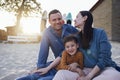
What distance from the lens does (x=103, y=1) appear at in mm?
28094

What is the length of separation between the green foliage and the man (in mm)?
31411

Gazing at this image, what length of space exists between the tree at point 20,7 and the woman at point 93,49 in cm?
3208

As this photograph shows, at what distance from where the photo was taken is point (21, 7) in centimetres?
3656

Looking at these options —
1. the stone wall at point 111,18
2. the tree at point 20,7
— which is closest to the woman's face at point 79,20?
the stone wall at point 111,18

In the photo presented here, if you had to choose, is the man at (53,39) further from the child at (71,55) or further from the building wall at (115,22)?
the building wall at (115,22)

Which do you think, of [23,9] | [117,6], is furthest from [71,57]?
[23,9]

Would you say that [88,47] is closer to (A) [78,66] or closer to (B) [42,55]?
(A) [78,66]

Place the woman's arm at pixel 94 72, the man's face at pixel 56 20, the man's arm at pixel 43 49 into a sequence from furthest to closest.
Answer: the man's arm at pixel 43 49 < the man's face at pixel 56 20 < the woman's arm at pixel 94 72

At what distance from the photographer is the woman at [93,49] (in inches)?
178

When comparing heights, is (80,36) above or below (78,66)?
above

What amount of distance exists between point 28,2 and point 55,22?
32484mm

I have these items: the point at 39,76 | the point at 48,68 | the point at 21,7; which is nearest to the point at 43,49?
the point at 48,68

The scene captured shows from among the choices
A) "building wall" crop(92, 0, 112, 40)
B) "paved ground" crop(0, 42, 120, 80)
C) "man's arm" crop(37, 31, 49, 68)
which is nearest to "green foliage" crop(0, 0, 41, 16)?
"building wall" crop(92, 0, 112, 40)

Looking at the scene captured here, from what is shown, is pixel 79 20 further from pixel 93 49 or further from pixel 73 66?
pixel 73 66
